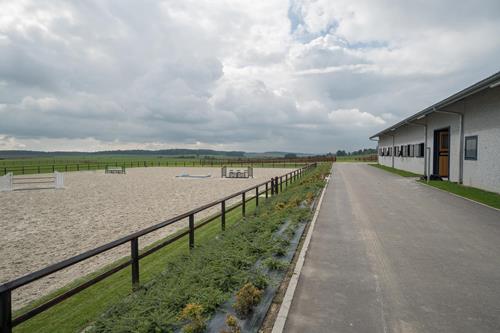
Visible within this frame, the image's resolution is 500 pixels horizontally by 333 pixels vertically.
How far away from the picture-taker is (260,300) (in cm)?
435

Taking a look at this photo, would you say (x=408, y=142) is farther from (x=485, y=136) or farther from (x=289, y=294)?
(x=289, y=294)

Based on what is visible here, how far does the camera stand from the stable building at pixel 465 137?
1501 centimetres

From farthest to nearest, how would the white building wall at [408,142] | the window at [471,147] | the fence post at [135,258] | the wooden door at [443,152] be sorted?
the white building wall at [408,142] < the wooden door at [443,152] < the window at [471,147] < the fence post at [135,258]

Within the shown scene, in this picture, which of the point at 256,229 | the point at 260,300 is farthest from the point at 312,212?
the point at 260,300

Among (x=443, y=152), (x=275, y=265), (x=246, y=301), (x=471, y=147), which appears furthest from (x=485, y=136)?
(x=246, y=301)

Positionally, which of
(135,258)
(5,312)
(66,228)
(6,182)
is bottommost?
(66,228)

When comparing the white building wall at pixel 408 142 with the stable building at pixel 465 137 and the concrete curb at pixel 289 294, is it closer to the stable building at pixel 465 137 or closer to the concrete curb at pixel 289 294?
the stable building at pixel 465 137

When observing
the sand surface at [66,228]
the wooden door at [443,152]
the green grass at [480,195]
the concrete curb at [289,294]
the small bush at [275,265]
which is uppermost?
the wooden door at [443,152]

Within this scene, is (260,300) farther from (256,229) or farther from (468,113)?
(468,113)

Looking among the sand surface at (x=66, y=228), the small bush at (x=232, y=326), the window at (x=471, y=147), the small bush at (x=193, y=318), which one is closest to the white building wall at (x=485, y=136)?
the window at (x=471, y=147)

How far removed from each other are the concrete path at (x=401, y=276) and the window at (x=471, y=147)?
8180 mm

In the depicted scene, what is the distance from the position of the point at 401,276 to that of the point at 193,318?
346cm

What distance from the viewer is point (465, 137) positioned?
1822 centimetres

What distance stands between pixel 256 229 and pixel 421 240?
3.80 m
